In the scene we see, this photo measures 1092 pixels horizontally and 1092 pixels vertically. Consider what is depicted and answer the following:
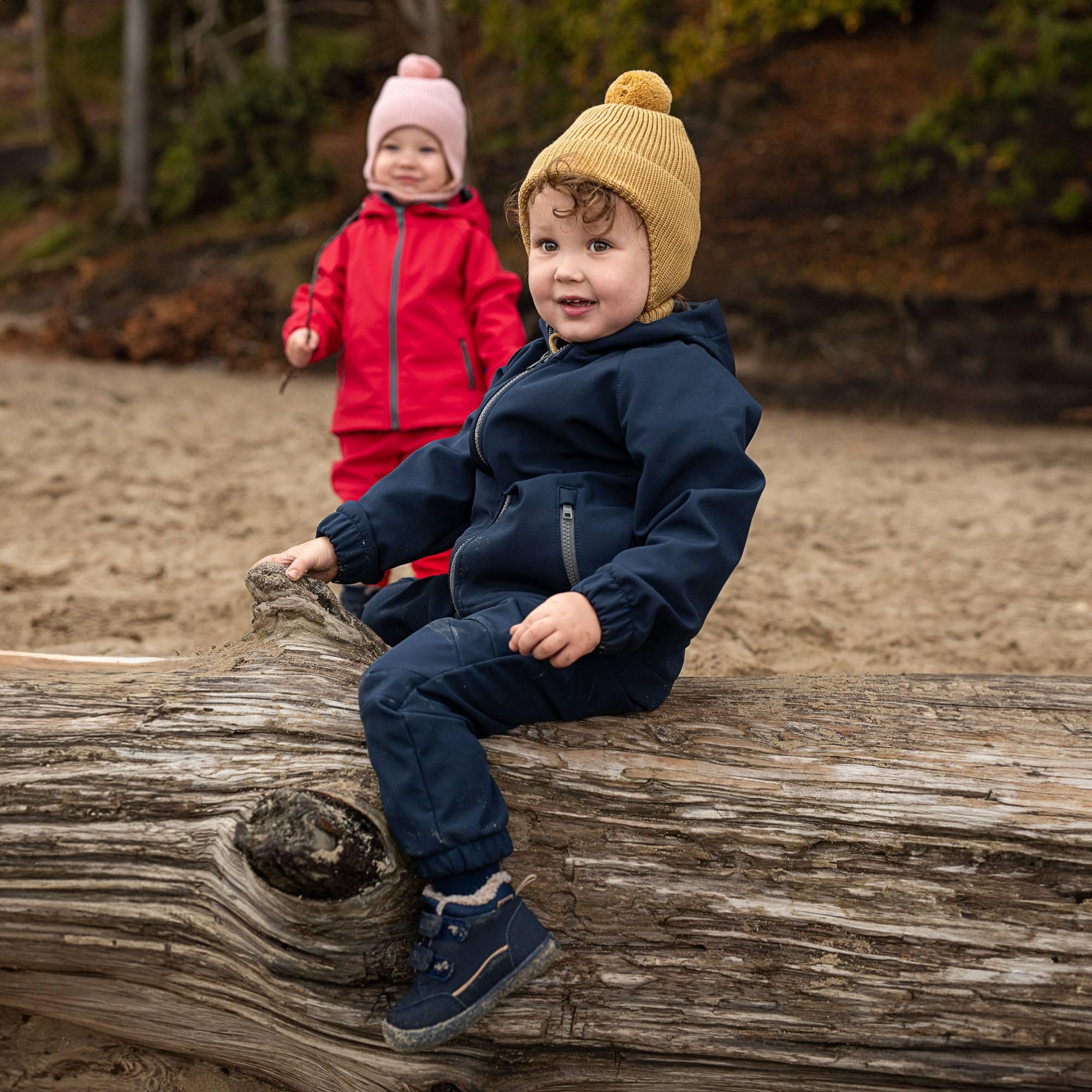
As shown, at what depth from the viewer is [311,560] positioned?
2.33 meters

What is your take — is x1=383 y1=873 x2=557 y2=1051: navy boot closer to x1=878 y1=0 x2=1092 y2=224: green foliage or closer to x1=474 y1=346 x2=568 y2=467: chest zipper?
x1=474 y1=346 x2=568 y2=467: chest zipper

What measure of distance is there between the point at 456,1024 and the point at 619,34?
893 centimetres

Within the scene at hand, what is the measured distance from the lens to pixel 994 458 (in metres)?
6.93

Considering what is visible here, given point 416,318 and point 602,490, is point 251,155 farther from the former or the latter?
point 602,490

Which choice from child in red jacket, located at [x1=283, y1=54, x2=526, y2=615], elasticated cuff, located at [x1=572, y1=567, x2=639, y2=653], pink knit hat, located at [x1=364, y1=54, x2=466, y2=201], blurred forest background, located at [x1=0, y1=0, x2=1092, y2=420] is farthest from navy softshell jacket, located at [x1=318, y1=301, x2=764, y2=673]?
blurred forest background, located at [x1=0, y1=0, x2=1092, y2=420]

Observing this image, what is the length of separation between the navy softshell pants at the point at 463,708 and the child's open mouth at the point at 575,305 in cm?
56

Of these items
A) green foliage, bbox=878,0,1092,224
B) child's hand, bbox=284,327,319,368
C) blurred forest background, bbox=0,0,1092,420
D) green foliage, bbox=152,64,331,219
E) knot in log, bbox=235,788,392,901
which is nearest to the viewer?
knot in log, bbox=235,788,392,901

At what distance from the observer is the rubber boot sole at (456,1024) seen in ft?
A: 6.05

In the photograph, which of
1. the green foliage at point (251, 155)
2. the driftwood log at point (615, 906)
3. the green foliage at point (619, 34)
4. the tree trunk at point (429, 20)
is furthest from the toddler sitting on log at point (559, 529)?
the green foliage at point (251, 155)

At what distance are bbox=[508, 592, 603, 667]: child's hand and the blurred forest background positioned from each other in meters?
7.09

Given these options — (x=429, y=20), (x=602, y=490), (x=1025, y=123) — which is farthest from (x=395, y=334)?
(x=1025, y=123)

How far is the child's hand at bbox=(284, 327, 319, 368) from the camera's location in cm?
360

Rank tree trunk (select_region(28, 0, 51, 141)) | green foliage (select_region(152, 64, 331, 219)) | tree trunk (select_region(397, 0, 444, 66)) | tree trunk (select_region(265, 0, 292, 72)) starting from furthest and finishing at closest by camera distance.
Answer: tree trunk (select_region(28, 0, 51, 141)) < tree trunk (select_region(265, 0, 292, 72)) < green foliage (select_region(152, 64, 331, 219)) < tree trunk (select_region(397, 0, 444, 66))

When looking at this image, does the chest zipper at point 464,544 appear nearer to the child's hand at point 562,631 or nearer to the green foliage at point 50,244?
the child's hand at point 562,631
